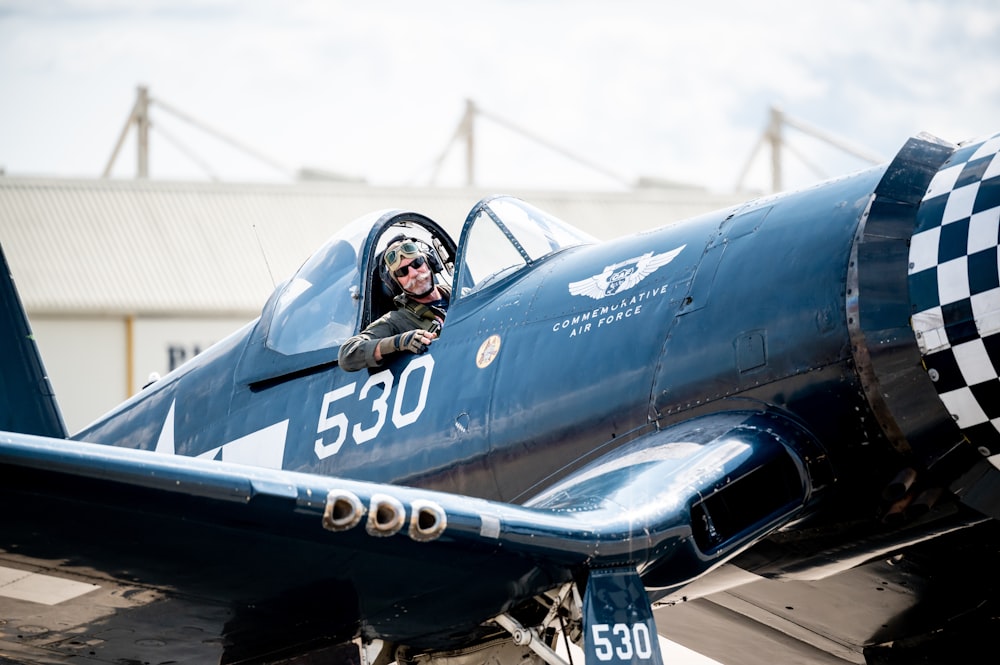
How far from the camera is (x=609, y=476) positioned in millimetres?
4781

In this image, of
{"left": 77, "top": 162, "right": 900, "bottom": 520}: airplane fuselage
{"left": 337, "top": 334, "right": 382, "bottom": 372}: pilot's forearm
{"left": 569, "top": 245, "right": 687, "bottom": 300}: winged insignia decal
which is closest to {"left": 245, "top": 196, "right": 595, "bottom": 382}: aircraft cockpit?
{"left": 77, "top": 162, "right": 900, "bottom": 520}: airplane fuselage

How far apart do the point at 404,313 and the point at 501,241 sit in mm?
554

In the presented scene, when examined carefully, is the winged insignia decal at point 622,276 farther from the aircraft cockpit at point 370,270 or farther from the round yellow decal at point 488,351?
the aircraft cockpit at point 370,270

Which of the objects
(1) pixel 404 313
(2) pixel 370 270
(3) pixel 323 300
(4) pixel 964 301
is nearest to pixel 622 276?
(1) pixel 404 313

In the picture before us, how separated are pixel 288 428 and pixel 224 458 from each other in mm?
567

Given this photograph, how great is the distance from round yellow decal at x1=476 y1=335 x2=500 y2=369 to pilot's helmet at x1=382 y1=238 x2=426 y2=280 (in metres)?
0.77

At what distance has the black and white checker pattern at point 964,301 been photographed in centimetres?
446

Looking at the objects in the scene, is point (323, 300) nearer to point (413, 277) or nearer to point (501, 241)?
point (413, 277)

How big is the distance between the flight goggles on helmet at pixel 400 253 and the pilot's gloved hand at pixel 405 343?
1.60ft

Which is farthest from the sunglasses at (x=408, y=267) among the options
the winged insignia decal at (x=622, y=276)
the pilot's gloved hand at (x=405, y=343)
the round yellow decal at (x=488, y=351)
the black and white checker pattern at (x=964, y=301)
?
the black and white checker pattern at (x=964, y=301)

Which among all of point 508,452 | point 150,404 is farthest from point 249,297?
point 508,452

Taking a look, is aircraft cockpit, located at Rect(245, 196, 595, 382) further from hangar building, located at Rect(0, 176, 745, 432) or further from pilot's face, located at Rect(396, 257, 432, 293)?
hangar building, located at Rect(0, 176, 745, 432)

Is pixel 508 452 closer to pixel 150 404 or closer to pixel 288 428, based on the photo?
pixel 288 428

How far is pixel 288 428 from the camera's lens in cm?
644
